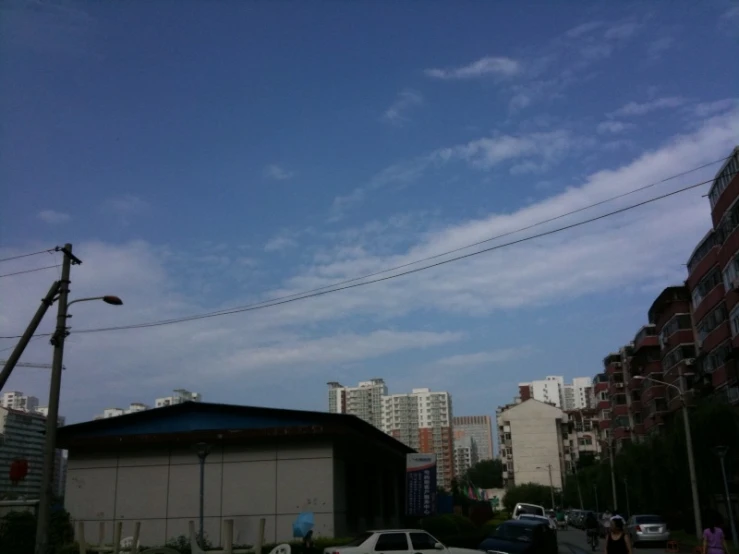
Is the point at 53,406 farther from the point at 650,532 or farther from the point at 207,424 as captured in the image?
the point at 650,532

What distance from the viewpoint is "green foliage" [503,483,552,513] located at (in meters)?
106

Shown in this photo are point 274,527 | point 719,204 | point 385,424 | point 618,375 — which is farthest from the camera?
point 385,424

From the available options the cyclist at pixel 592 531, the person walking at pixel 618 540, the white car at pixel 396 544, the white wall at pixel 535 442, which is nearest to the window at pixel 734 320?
the cyclist at pixel 592 531

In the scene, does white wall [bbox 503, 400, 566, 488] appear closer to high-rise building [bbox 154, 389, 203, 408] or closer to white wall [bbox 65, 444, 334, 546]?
high-rise building [bbox 154, 389, 203, 408]

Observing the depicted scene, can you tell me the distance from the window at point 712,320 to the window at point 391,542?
40196 millimetres

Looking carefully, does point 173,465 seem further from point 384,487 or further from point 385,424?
point 385,424

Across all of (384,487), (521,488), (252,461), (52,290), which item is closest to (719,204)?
(384,487)

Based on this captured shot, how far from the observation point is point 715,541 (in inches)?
558

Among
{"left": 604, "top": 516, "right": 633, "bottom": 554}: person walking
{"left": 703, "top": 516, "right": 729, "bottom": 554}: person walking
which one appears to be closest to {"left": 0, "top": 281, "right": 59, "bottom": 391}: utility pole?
{"left": 604, "top": 516, "right": 633, "bottom": 554}: person walking

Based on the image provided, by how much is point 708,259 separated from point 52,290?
4685cm

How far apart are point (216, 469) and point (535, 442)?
328 ft

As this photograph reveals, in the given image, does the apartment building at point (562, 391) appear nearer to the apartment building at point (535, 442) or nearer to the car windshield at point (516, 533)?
the apartment building at point (535, 442)

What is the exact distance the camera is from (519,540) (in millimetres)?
20547

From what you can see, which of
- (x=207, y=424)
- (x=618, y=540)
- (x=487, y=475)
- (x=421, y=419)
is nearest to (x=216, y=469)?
(x=207, y=424)
